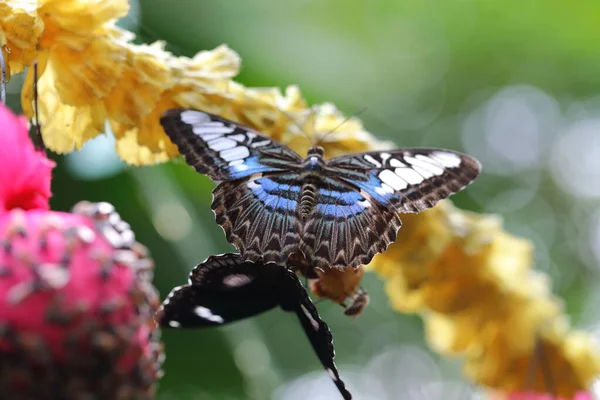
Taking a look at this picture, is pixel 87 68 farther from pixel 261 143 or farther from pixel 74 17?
pixel 261 143

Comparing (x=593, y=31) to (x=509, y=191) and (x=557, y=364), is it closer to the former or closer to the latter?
(x=557, y=364)

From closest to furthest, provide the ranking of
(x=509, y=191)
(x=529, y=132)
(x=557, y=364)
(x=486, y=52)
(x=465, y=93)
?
1. (x=557, y=364)
2. (x=486, y=52)
3. (x=465, y=93)
4. (x=509, y=191)
5. (x=529, y=132)

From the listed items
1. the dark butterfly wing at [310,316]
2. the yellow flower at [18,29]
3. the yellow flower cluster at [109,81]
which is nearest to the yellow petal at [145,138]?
the yellow flower cluster at [109,81]

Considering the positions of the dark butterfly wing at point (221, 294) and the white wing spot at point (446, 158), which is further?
the white wing spot at point (446, 158)

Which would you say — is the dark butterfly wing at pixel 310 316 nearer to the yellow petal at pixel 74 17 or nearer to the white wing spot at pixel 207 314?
the white wing spot at pixel 207 314

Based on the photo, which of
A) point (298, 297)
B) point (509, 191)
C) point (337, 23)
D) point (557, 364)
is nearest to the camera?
point (298, 297)

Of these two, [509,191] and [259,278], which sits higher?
[259,278]

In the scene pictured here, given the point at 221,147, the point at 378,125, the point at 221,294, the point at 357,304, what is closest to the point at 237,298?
the point at 221,294

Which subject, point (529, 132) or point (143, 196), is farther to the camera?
point (529, 132)

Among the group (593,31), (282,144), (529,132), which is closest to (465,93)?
(593,31)
